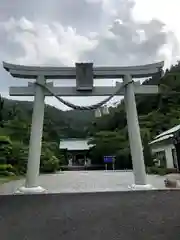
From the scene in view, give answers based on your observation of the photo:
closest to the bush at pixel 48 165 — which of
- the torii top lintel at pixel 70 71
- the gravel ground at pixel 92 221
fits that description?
the torii top lintel at pixel 70 71

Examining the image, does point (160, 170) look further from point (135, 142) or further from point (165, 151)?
point (135, 142)

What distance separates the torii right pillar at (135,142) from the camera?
10.5 m

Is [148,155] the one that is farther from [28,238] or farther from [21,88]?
[28,238]

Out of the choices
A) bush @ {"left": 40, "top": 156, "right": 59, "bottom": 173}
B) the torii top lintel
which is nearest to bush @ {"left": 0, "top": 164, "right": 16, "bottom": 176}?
bush @ {"left": 40, "top": 156, "right": 59, "bottom": 173}

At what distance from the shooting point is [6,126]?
89.0 feet

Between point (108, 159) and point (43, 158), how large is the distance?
946cm

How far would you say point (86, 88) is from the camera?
1078 centimetres

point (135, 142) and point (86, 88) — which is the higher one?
point (86, 88)

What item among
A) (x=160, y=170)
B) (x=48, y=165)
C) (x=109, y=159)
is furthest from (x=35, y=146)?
(x=109, y=159)

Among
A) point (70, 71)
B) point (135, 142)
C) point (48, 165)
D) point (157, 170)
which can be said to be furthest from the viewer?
point (48, 165)

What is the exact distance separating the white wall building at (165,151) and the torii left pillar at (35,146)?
40.8 feet

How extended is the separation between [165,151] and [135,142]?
14355mm

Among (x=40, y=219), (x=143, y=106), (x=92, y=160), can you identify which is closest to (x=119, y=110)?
(x=143, y=106)

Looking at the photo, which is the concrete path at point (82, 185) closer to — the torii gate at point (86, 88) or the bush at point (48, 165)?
Answer: the torii gate at point (86, 88)
